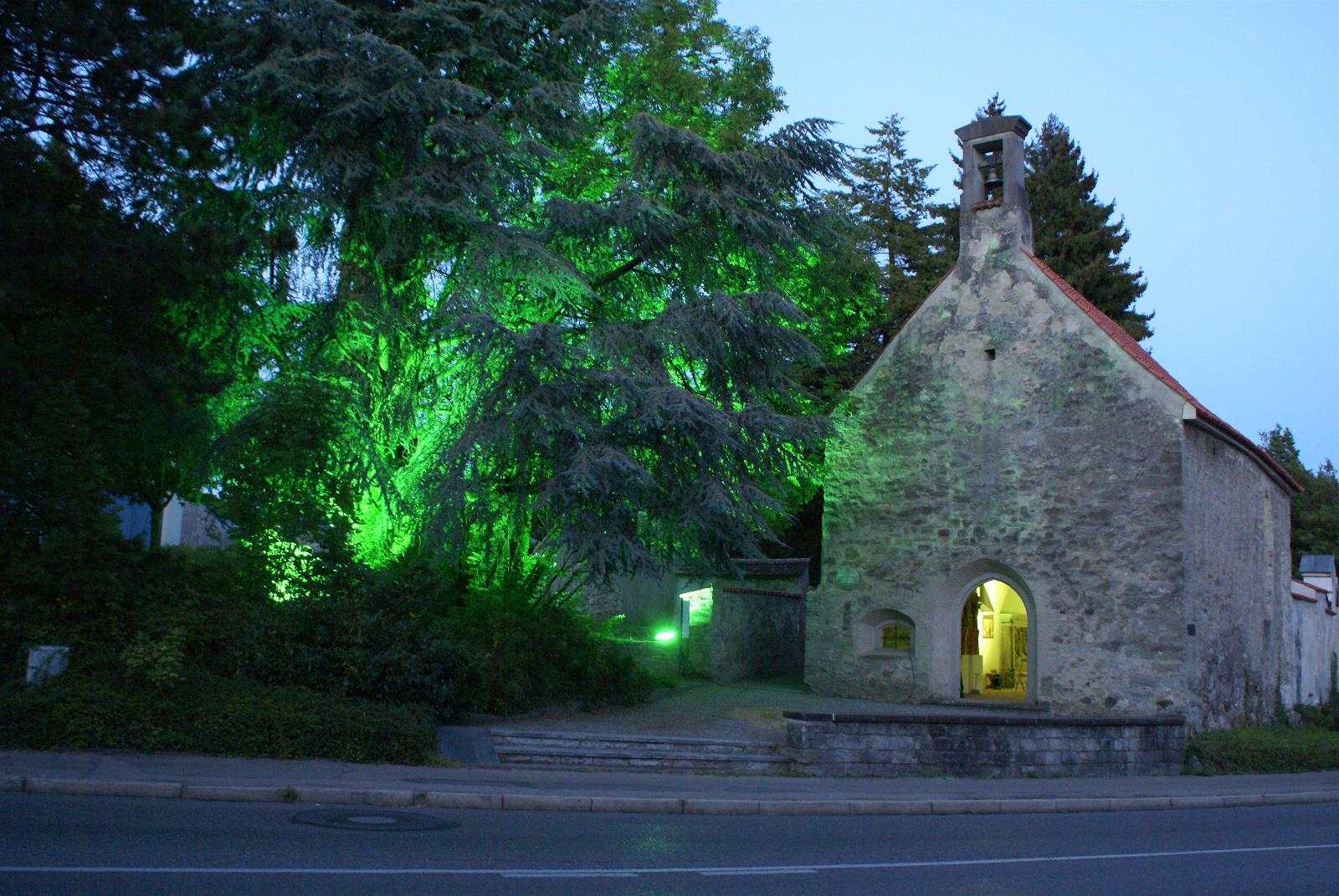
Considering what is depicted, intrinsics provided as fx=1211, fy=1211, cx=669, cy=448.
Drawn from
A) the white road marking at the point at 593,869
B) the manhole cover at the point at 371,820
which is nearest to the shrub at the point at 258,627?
the manhole cover at the point at 371,820

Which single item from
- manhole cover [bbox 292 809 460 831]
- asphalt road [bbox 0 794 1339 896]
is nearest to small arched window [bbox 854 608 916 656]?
asphalt road [bbox 0 794 1339 896]

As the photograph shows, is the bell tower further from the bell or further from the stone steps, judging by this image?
the stone steps

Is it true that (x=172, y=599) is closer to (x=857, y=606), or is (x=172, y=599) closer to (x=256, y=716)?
(x=256, y=716)

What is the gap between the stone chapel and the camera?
63.7 feet

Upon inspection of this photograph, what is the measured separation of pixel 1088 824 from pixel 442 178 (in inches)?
468

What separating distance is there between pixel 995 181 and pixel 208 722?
1679 cm

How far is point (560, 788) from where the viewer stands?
1169cm

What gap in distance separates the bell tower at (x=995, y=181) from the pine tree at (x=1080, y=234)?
1678 centimetres

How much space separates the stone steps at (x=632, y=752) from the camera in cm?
1416

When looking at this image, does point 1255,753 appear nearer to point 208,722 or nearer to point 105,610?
point 208,722

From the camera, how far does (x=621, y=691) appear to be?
18.3 meters

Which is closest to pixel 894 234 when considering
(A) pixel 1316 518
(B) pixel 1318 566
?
(B) pixel 1318 566

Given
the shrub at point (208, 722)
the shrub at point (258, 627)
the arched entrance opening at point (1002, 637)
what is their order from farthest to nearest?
the arched entrance opening at point (1002, 637) → the shrub at point (258, 627) → the shrub at point (208, 722)

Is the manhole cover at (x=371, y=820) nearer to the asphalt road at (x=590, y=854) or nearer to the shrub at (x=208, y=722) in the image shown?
the asphalt road at (x=590, y=854)
